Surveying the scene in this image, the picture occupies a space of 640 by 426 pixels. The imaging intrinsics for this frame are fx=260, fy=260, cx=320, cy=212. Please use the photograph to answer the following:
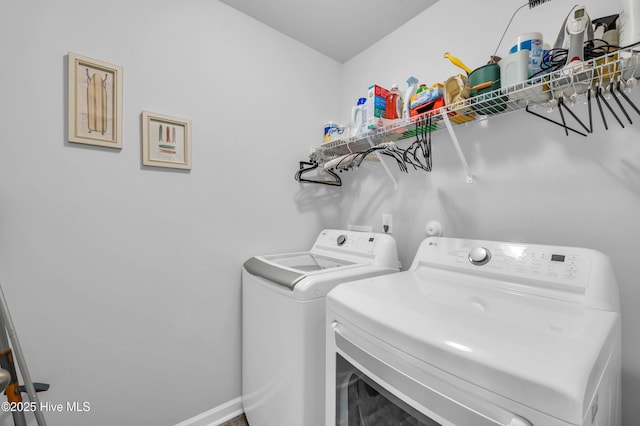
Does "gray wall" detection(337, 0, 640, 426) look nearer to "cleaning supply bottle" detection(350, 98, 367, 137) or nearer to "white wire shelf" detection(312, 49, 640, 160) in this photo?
"white wire shelf" detection(312, 49, 640, 160)

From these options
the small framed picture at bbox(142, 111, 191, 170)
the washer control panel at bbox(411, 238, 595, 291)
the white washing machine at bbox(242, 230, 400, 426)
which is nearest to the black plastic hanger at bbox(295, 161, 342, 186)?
the white washing machine at bbox(242, 230, 400, 426)

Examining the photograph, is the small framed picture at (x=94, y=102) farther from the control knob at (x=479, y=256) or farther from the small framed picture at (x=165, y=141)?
the control knob at (x=479, y=256)

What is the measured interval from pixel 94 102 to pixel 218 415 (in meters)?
1.90

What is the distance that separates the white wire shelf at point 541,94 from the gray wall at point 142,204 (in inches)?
33.6

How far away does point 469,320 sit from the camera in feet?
2.37

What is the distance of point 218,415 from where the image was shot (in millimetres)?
1633

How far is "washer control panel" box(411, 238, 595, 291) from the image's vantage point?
904 mm

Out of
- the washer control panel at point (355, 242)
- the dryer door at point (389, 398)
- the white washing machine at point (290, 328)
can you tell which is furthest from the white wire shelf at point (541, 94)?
the dryer door at point (389, 398)

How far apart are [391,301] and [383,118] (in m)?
1.15

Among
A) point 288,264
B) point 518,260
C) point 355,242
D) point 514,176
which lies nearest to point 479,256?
point 518,260

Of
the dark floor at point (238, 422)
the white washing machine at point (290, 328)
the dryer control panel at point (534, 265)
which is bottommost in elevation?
the dark floor at point (238, 422)

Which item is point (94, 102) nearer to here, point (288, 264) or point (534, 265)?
point (288, 264)

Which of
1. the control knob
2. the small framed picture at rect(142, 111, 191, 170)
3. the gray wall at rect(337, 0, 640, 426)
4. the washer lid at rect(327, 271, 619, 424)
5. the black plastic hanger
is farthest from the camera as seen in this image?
the black plastic hanger

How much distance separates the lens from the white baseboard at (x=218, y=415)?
1.56 meters
